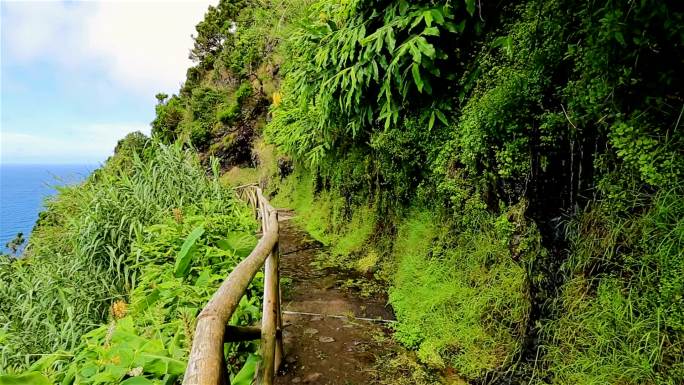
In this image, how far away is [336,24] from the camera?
171 inches

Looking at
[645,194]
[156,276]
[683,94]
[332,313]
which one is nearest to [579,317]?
[645,194]

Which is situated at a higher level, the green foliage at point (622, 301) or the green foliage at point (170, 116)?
the green foliage at point (170, 116)

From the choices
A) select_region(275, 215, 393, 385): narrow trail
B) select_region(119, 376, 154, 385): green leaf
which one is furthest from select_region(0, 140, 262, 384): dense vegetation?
select_region(275, 215, 393, 385): narrow trail

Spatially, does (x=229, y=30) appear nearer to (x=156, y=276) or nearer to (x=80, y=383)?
(x=156, y=276)

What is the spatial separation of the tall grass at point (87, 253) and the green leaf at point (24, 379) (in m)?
1.64

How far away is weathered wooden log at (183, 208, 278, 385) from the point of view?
107 centimetres

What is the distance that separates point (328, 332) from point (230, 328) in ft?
7.49

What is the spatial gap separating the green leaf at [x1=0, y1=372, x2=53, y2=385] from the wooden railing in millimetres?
758

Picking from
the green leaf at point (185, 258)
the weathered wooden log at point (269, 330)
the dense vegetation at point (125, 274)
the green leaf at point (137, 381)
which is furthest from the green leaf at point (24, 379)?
the green leaf at point (185, 258)

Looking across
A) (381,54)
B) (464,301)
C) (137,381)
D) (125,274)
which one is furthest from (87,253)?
(464,301)

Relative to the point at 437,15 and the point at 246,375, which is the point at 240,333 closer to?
the point at 246,375

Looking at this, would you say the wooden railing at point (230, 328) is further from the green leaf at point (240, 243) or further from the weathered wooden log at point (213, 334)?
the green leaf at point (240, 243)

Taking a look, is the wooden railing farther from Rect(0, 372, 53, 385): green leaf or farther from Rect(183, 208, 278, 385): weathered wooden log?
Rect(0, 372, 53, 385): green leaf

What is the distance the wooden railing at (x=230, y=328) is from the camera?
1.10 m
